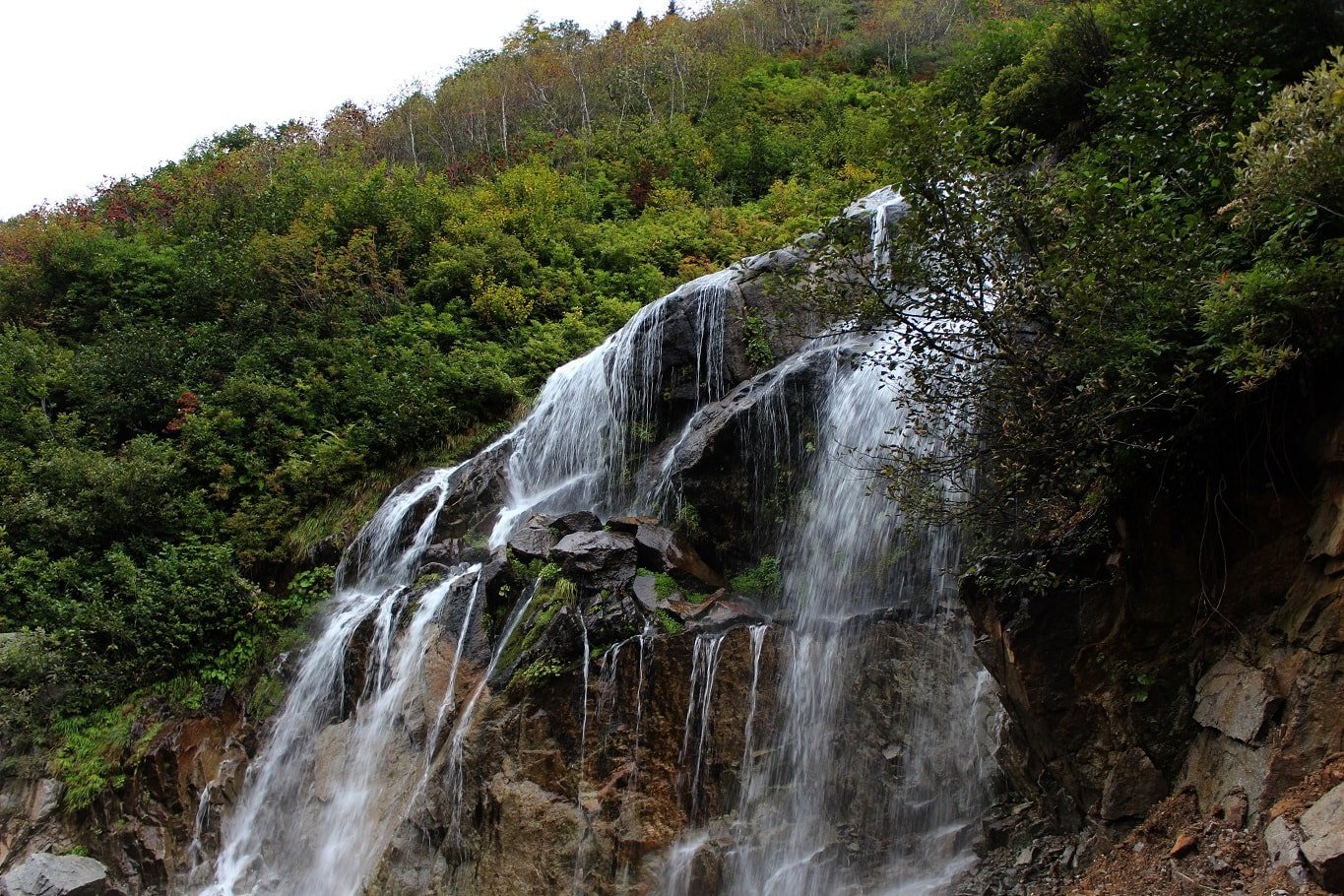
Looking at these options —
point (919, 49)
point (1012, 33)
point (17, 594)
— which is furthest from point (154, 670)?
point (919, 49)

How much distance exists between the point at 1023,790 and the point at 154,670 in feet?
36.6

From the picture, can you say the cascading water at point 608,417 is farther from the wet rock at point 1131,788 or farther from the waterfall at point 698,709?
the wet rock at point 1131,788

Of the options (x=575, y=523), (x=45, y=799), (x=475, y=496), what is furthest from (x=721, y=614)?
(x=45, y=799)

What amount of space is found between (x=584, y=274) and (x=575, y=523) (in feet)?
33.7

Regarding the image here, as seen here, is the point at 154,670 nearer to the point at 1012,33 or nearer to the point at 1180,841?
the point at 1180,841

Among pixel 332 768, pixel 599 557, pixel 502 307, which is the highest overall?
pixel 502 307

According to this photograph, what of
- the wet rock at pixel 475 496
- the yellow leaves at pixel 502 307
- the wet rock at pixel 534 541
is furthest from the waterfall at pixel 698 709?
the yellow leaves at pixel 502 307

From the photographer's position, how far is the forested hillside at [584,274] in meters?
5.39

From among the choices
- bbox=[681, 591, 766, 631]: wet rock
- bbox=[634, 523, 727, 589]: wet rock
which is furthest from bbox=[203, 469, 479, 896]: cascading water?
bbox=[681, 591, 766, 631]: wet rock

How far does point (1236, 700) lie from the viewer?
517cm

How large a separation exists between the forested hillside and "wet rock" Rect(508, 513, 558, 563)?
166 inches

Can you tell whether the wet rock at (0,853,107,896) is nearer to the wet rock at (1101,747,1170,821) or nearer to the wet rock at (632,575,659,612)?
the wet rock at (632,575,659,612)

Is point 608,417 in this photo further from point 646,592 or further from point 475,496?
point 646,592

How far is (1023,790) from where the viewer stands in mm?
6359
